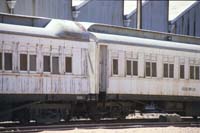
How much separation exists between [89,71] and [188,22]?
31.2 meters

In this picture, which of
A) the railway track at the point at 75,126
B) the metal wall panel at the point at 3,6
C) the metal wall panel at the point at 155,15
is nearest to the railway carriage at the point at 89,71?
the railway track at the point at 75,126

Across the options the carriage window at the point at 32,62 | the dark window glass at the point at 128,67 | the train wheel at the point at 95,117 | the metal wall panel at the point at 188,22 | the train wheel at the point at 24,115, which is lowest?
the train wheel at the point at 95,117

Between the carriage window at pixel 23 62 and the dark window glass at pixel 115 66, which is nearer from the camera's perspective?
the carriage window at pixel 23 62

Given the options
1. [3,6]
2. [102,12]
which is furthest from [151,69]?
[102,12]

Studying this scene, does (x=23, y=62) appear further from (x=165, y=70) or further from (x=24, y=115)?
(x=165, y=70)

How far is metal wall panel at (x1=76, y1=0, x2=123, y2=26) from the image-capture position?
4072cm

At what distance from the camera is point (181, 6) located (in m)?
54.2

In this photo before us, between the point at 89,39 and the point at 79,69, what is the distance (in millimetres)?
1298

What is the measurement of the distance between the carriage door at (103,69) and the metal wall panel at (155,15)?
79.6 ft

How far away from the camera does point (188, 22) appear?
171 feet

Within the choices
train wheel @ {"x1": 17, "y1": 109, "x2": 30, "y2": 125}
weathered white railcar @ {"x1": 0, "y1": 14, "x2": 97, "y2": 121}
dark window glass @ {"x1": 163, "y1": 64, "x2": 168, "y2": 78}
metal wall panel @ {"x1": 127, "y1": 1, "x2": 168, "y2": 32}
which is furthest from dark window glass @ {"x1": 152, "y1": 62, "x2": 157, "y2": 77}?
metal wall panel @ {"x1": 127, "y1": 1, "x2": 168, "y2": 32}

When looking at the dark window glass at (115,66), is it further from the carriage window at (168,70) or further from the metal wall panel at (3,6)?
the metal wall panel at (3,6)

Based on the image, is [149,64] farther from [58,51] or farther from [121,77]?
[58,51]

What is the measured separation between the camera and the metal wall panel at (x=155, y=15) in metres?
47.8
